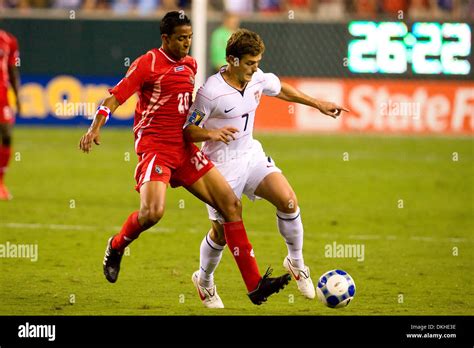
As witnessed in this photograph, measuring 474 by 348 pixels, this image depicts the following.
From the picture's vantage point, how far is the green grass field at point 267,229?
872cm

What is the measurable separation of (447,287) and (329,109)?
1.97 metres

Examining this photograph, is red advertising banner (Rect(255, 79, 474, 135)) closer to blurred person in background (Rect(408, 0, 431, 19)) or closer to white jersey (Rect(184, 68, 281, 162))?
blurred person in background (Rect(408, 0, 431, 19))

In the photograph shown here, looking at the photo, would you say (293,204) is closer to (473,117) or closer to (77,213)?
(77,213)

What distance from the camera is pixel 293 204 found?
852 centimetres

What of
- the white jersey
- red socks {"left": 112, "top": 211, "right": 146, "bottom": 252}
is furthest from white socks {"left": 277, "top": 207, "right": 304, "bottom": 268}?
red socks {"left": 112, "top": 211, "right": 146, "bottom": 252}

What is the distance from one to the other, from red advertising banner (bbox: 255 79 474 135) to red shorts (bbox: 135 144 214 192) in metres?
13.5

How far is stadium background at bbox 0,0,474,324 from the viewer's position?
929cm

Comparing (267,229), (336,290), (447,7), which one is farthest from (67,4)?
(336,290)

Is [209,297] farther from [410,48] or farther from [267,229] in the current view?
[410,48]

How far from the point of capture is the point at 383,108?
72.6 feet

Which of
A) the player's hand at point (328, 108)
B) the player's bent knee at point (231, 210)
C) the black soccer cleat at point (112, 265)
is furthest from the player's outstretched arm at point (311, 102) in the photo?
the black soccer cleat at point (112, 265)

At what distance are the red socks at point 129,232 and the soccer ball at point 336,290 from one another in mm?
1487

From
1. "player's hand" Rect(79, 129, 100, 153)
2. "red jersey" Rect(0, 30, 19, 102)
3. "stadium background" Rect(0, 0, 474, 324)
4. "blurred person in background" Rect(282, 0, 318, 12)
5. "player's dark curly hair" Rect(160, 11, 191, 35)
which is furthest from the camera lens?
"blurred person in background" Rect(282, 0, 318, 12)

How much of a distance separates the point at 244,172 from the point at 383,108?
13989 millimetres
